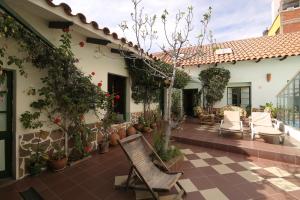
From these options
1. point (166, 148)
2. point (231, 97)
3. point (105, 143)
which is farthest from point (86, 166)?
point (231, 97)

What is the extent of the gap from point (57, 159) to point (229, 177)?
3845mm

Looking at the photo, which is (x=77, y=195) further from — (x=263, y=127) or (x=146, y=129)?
(x=263, y=127)

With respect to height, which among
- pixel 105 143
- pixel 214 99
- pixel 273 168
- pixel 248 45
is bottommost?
pixel 273 168

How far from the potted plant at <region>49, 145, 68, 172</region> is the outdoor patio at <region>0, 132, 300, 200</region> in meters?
0.14

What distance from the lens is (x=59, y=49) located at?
431cm

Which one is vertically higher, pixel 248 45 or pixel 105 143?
pixel 248 45

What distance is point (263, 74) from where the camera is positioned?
11453 millimetres

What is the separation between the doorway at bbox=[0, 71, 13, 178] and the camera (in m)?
3.82

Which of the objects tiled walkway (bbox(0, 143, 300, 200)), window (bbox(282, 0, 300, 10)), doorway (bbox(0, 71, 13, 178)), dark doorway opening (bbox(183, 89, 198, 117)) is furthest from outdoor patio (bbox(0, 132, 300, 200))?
window (bbox(282, 0, 300, 10))

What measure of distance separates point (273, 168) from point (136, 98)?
529 centimetres

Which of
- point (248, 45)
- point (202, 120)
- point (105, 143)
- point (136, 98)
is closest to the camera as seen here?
point (105, 143)

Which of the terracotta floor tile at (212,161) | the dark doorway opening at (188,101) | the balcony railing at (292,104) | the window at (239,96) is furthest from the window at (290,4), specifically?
the terracotta floor tile at (212,161)

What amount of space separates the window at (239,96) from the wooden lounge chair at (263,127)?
4819 mm

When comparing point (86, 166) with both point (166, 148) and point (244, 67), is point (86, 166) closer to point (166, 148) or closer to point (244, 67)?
point (166, 148)
